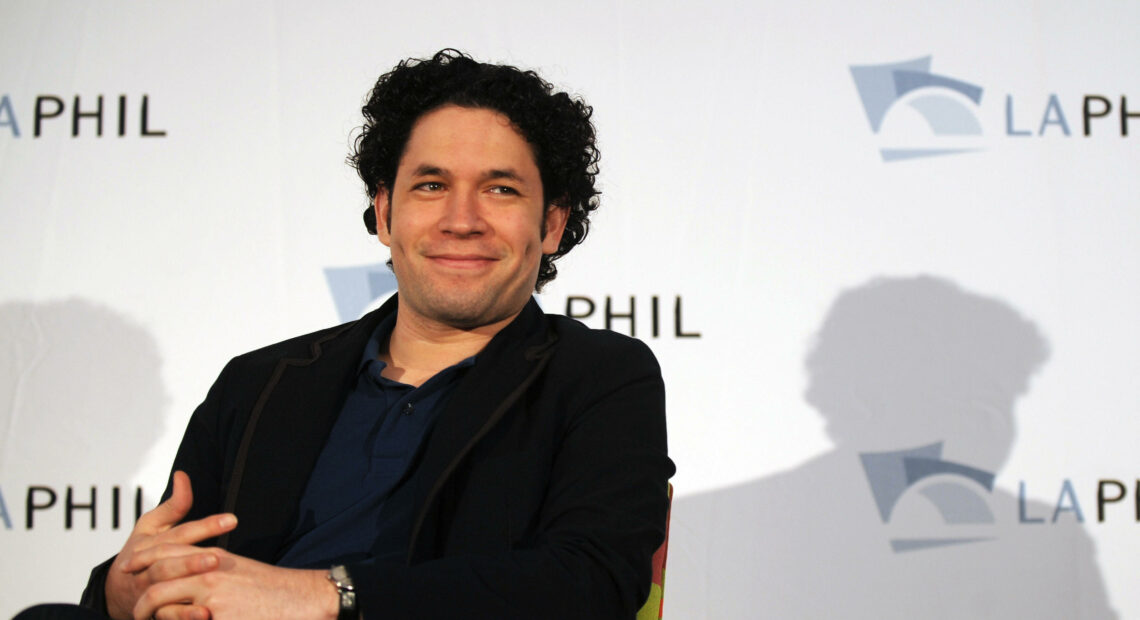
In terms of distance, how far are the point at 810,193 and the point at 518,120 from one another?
4.08ft

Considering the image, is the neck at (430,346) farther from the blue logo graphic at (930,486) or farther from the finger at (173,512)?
the blue logo graphic at (930,486)

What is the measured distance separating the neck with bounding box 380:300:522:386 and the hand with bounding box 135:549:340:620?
46 cm

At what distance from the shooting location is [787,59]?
255cm

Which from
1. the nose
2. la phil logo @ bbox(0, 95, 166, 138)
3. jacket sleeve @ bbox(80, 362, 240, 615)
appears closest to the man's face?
the nose

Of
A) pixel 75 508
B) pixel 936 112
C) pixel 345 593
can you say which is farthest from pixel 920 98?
pixel 75 508

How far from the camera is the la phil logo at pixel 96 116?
8.29 feet

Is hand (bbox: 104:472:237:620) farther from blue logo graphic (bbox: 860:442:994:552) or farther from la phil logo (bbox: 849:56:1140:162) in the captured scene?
la phil logo (bbox: 849:56:1140:162)

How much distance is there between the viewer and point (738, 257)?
2502 mm

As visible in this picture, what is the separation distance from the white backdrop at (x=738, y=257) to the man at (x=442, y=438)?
94cm

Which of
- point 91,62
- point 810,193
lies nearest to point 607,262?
point 810,193

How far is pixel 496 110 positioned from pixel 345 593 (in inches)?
31.7

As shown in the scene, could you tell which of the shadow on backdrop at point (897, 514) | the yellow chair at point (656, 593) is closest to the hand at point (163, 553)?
the yellow chair at point (656, 593)

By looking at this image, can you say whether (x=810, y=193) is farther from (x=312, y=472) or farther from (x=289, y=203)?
(x=312, y=472)

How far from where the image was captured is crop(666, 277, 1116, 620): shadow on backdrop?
2439 millimetres
